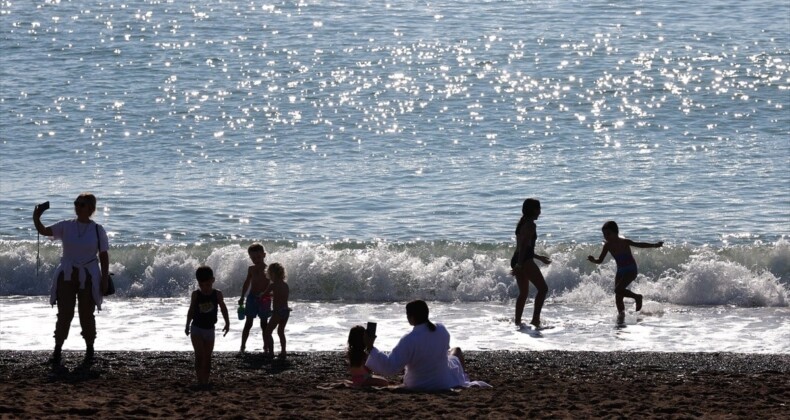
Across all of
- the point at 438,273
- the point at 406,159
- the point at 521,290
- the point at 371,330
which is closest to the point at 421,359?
the point at 371,330

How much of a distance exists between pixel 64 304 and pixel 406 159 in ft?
46.8

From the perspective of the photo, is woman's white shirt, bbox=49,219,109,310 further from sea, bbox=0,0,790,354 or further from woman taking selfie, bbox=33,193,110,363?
sea, bbox=0,0,790,354

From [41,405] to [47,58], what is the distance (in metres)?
25.9

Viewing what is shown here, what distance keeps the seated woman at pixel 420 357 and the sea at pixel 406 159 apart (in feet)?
9.89

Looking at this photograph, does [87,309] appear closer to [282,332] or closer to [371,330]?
[282,332]

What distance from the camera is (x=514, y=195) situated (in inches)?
886

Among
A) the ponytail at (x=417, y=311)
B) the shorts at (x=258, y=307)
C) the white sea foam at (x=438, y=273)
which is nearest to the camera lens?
the ponytail at (x=417, y=311)

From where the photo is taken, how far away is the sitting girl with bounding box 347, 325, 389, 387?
10.5 metres

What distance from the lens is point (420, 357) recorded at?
10.2 m

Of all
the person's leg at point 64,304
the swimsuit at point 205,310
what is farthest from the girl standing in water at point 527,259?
the person's leg at point 64,304

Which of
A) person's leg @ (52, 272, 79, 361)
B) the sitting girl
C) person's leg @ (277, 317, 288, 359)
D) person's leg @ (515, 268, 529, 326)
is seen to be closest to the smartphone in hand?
the sitting girl

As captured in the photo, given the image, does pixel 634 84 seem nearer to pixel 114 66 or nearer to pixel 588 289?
pixel 114 66

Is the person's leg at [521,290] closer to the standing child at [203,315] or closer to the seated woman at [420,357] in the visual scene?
the seated woman at [420,357]

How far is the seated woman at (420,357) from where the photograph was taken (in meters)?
10.2
